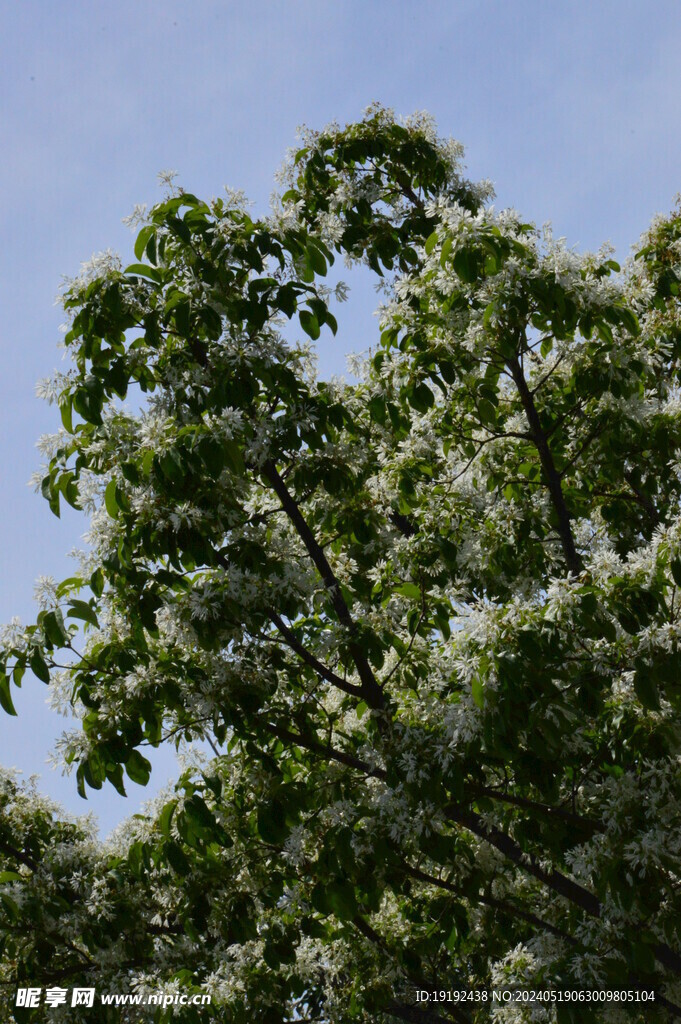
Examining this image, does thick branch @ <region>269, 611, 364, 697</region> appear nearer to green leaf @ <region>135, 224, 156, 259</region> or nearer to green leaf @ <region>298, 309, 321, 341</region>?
green leaf @ <region>298, 309, 321, 341</region>

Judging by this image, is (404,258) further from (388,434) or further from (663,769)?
(663,769)

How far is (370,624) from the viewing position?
597 centimetres

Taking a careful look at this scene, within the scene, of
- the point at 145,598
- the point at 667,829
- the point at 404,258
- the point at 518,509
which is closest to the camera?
the point at 667,829

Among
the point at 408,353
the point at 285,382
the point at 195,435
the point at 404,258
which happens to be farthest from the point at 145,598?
the point at 404,258

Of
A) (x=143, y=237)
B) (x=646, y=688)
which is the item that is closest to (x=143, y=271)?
(x=143, y=237)

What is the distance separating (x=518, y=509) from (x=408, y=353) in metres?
1.19

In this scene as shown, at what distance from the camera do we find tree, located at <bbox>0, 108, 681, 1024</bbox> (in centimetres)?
517

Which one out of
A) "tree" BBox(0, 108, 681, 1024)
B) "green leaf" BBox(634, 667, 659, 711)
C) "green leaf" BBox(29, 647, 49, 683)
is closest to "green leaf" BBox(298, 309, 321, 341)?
"tree" BBox(0, 108, 681, 1024)

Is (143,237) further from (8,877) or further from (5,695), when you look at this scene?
(8,877)

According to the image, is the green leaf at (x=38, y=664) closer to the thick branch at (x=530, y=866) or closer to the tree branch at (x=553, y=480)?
the thick branch at (x=530, y=866)

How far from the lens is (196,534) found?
5402mm

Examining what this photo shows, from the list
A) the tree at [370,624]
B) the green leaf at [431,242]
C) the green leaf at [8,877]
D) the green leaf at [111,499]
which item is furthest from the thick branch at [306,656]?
the green leaf at [8,877]

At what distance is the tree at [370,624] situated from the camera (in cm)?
517

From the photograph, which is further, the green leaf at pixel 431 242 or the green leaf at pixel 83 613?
the green leaf at pixel 431 242
